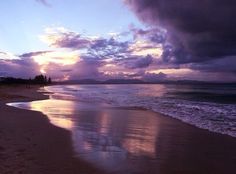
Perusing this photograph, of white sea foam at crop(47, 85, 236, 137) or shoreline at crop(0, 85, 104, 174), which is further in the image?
white sea foam at crop(47, 85, 236, 137)

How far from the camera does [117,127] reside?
15727 millimetres

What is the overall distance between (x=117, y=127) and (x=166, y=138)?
3.49m

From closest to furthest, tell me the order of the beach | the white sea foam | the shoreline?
1. the shoreline
2. the beach
3. the white sea foam

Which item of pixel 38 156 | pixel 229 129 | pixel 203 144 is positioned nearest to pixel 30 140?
pixel 38 156

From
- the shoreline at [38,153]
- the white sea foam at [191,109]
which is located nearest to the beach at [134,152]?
the shoreline at [38,153]

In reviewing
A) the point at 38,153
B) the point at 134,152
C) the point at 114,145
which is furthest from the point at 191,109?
the point at 38,153

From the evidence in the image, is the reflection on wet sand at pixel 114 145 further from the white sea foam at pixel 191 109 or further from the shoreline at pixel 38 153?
the white sea foam at pixel 191 109

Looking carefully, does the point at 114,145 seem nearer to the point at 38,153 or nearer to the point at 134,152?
the point at 134,152

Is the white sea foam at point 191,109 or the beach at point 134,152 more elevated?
the beach at point 134,152

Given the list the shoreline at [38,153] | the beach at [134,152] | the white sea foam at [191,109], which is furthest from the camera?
the white sea foam at [191,109]

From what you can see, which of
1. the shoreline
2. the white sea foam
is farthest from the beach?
A: the white sea foam

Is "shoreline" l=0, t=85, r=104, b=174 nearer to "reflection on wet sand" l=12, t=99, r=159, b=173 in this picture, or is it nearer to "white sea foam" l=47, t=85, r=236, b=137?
"reflection on wet sand" l=12, t=99, r=159, b=173

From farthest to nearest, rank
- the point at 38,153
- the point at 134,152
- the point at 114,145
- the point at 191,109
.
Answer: the point at 191,109, the point at 114,145, the point at 134,152, the point at 38,153

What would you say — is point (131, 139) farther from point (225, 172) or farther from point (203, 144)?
point (225, 172)
